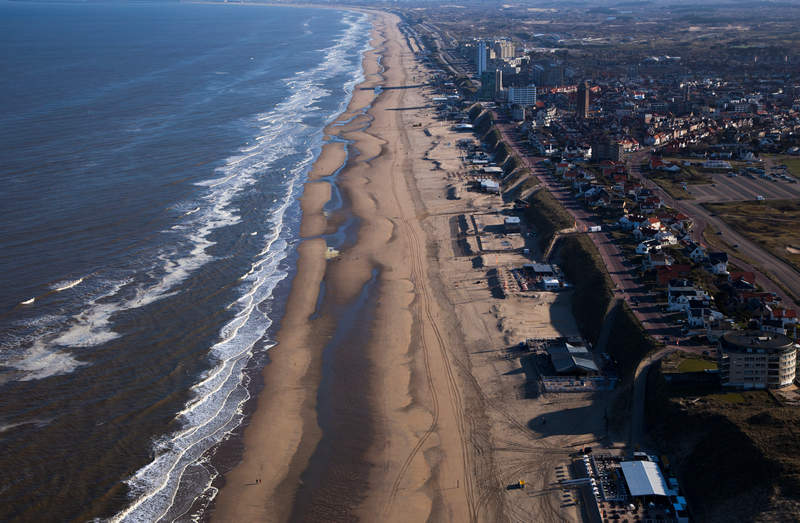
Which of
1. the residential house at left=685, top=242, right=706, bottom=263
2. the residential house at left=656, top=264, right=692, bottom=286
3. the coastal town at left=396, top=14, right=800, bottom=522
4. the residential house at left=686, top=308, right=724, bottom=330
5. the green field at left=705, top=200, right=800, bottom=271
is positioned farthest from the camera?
the green field at left=705, top=200, right=800, bottom=271

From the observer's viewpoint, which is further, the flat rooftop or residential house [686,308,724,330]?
residential house [686,308,724,330]

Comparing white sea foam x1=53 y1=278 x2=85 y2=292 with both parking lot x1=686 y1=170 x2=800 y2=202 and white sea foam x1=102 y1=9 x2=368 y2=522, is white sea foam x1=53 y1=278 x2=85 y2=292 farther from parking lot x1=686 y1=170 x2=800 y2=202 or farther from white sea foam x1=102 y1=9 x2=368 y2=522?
parking lot x1=686 y1=170 x2=800 y2=202

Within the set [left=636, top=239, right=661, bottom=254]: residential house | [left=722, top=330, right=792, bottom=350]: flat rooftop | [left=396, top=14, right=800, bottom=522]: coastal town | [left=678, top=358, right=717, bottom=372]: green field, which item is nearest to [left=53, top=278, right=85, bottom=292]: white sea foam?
[left=396, top=14, right=800, bottom=522]: coastal town

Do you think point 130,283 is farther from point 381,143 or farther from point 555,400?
point 381,143

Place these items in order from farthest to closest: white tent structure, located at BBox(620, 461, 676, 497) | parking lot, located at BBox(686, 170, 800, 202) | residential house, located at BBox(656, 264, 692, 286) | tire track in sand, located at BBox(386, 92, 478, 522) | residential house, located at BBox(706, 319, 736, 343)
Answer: parking lot, located at BBox(686, 170, 800, 202), residential house, located at BBox(656, 264, 692, 286), residential house, located at BBox(706, 319, 736, 343), tire track in sand, located at BBox(386, 92, 478, 522), white tent structure, located at BBox(620, 461, 676, 497)

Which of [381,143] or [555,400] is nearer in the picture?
[555,400]

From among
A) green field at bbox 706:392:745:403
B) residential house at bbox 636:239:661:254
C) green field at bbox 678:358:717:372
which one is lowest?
green field at bbox 706:392:745:403

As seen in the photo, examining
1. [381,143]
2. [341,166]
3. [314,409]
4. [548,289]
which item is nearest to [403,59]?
[381,143]

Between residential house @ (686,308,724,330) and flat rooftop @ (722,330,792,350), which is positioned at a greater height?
flat rooftop @ (722,330,792,350)
